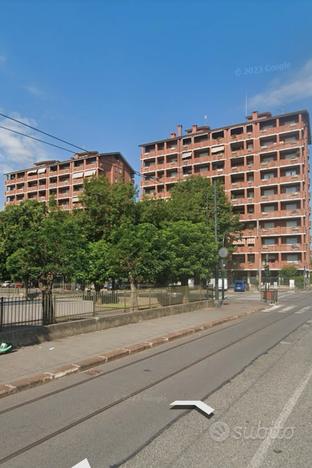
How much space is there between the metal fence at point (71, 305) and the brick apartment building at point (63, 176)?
65961 mm

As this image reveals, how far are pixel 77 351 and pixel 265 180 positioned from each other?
66.1 metres

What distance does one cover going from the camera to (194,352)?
1125cm

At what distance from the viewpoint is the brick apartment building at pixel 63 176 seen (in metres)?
90.2

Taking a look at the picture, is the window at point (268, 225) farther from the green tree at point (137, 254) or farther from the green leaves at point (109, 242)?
the green tree at point (137, 254)

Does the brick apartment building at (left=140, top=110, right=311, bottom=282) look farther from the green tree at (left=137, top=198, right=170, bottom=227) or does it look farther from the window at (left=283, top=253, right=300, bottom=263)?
the green tree at (left=137, top=198, right=170, bottom=227)

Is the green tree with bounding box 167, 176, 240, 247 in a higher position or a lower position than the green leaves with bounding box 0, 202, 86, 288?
higher

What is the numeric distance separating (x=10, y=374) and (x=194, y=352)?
4.69 meters

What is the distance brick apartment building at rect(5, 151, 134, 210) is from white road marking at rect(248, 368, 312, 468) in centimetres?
7759

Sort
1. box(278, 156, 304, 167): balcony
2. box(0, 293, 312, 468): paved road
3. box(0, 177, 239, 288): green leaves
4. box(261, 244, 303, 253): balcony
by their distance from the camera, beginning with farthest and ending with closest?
box(261, 244, 303, 253): balcony
box(278, 156, 304, 167): balcony
box(0, 177, 239, 288): green leaves
box(0, 293, 312, 468): paved road

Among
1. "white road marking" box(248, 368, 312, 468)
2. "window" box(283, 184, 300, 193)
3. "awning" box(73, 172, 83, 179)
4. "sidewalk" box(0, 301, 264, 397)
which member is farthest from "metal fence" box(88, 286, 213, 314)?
"awning" box(73, 172, 83, 179)

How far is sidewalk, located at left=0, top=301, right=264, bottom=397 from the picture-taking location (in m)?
8.34

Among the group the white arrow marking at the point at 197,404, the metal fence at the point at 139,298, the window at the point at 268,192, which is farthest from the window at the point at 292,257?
the white arrow marking at the point at 197,404

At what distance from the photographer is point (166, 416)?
593cm

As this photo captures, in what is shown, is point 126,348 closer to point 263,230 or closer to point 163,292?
point 163,292
